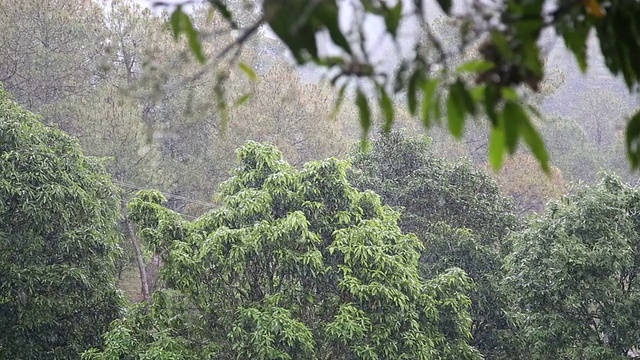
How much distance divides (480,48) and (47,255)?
7.49 metres

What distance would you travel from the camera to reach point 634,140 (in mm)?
960

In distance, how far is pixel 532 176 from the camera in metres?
16.6

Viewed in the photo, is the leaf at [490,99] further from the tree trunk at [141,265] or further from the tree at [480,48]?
the tree trunk at [141,265]

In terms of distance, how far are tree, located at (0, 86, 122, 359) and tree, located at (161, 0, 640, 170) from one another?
7046 mm

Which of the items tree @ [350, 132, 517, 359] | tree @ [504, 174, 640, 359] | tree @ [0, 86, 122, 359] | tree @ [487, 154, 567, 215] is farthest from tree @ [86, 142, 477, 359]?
tree @ [487, 154, 567, 215]

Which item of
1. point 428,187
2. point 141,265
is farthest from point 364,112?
point 141,265

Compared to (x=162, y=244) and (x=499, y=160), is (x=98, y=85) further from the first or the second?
(x=499, y=160)

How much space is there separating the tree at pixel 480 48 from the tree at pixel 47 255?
23.1 feet

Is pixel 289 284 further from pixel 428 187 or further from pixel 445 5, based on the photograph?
pixel 445 5

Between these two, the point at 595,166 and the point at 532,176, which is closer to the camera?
the point at 532,176

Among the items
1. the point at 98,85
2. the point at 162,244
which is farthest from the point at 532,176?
the point at 162,244

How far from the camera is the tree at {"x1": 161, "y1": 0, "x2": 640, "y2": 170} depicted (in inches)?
34.4

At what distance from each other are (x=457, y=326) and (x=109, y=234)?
3.73 meters

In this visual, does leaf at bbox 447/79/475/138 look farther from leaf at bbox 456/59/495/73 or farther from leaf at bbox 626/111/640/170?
leaf at bbox 626/111/640/170
